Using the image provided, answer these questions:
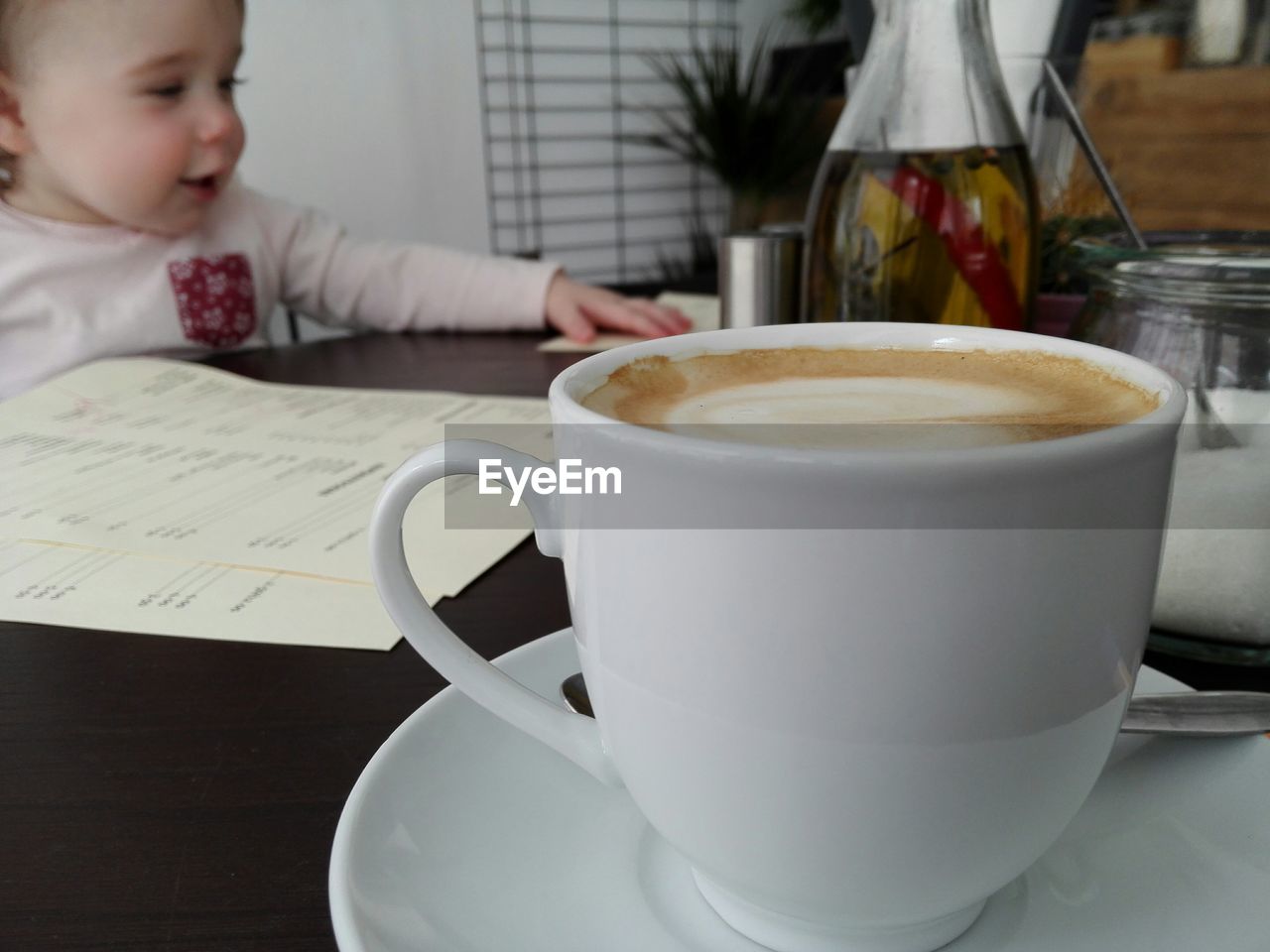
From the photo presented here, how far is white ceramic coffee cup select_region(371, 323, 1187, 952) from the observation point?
0.60 ft

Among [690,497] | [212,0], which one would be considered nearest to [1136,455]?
[690,497]

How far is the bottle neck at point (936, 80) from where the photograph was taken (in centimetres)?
54

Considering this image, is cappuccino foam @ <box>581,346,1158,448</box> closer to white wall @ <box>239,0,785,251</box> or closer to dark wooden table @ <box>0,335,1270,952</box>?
dark wooden table @ <box>0,335,1270,952</box>

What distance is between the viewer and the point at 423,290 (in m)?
1.09

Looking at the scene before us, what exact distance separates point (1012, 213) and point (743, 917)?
0.45 meters

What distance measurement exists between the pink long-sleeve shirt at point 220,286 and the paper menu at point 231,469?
0.91ft

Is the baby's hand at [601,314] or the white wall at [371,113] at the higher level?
the white wall at [371,113]

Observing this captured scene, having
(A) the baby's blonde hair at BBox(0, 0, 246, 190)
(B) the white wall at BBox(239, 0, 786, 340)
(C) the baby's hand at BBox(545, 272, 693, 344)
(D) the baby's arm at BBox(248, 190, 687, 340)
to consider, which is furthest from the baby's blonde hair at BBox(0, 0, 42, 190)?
(B) the white wall at BBox(239, 0, 786, 340)

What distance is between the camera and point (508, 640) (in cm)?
36

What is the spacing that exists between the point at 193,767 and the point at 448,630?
0.09m

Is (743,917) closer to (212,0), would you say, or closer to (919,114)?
(919,114)

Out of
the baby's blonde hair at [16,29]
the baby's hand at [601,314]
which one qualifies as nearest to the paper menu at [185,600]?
the baby's hand at [601,314]

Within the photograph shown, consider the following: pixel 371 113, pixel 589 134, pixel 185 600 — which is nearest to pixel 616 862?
pixel 185 600

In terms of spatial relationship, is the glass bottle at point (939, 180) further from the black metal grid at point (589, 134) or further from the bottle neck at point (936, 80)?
the black metal grid at point (589, 134)
